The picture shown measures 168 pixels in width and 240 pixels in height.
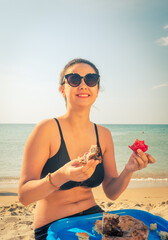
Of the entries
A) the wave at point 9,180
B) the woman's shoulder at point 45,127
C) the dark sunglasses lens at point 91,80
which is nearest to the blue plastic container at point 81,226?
the woman's shoulder at point 45,127

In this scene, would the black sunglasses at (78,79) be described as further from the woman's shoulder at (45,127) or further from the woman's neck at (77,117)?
the woman's shoulder at (45,127)

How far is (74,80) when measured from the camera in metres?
2.51

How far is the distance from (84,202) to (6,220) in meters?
3.70

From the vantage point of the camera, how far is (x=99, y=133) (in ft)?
9.34

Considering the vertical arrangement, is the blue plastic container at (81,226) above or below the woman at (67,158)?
below

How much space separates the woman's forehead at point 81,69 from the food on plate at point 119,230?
1600mm

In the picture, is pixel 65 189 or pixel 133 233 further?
pixel 65 189

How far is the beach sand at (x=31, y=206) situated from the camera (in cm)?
471

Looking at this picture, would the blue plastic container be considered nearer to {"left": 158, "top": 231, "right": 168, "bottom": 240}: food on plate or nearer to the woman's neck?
{"left": 158, "top": 231, "right": 168, "bottom": 240}: food on plate

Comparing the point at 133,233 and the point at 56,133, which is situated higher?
the point at 56,133

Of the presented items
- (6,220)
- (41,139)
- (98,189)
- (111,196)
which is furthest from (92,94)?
(98,189)

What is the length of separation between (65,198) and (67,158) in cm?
45

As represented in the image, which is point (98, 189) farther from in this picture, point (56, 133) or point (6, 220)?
point (56, 133)

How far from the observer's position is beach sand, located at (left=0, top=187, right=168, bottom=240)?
4.71m
